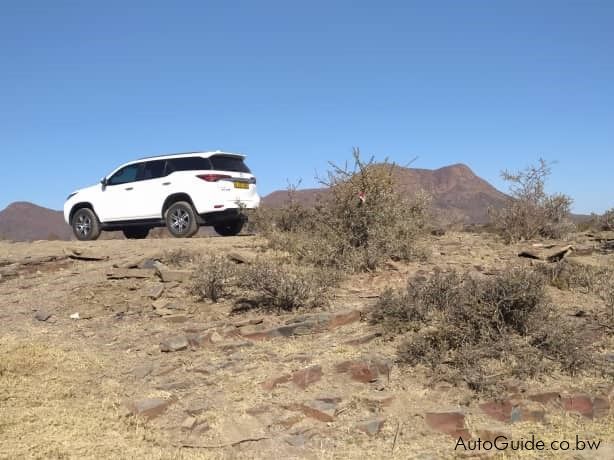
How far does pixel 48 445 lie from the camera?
4.08 m

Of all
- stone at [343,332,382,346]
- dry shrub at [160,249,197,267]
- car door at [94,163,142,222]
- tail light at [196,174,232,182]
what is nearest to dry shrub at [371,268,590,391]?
stone at [343,332,382,346]

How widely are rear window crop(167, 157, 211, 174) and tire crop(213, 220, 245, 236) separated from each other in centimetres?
174

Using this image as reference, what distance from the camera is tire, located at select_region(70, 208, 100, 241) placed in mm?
13914

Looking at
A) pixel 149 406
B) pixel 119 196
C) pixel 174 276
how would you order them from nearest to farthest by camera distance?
pixel 149 406 → pixel 174 276 → pixel 119 196

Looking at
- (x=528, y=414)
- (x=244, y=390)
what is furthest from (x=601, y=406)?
(x=244, y=390)

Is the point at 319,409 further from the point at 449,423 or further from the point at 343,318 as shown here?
the point at 343,318

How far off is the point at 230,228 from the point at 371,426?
9982 mm

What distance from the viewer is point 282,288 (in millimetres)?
6668

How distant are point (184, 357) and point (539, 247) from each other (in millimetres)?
6031

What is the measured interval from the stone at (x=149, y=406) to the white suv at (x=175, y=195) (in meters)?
7.68

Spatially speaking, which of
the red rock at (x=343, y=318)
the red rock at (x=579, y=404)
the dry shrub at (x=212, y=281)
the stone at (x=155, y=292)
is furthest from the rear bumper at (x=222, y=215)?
the red rock at (x=579, y=404)

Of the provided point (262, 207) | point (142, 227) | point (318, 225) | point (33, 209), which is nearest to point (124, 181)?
point (142, 227)

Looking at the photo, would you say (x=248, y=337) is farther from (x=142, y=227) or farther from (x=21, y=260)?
(x=142, y=227)

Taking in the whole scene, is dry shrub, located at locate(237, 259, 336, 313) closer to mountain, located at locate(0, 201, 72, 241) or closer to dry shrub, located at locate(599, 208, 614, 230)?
dry shrub, located at locate(599, 208, 614, 230)
